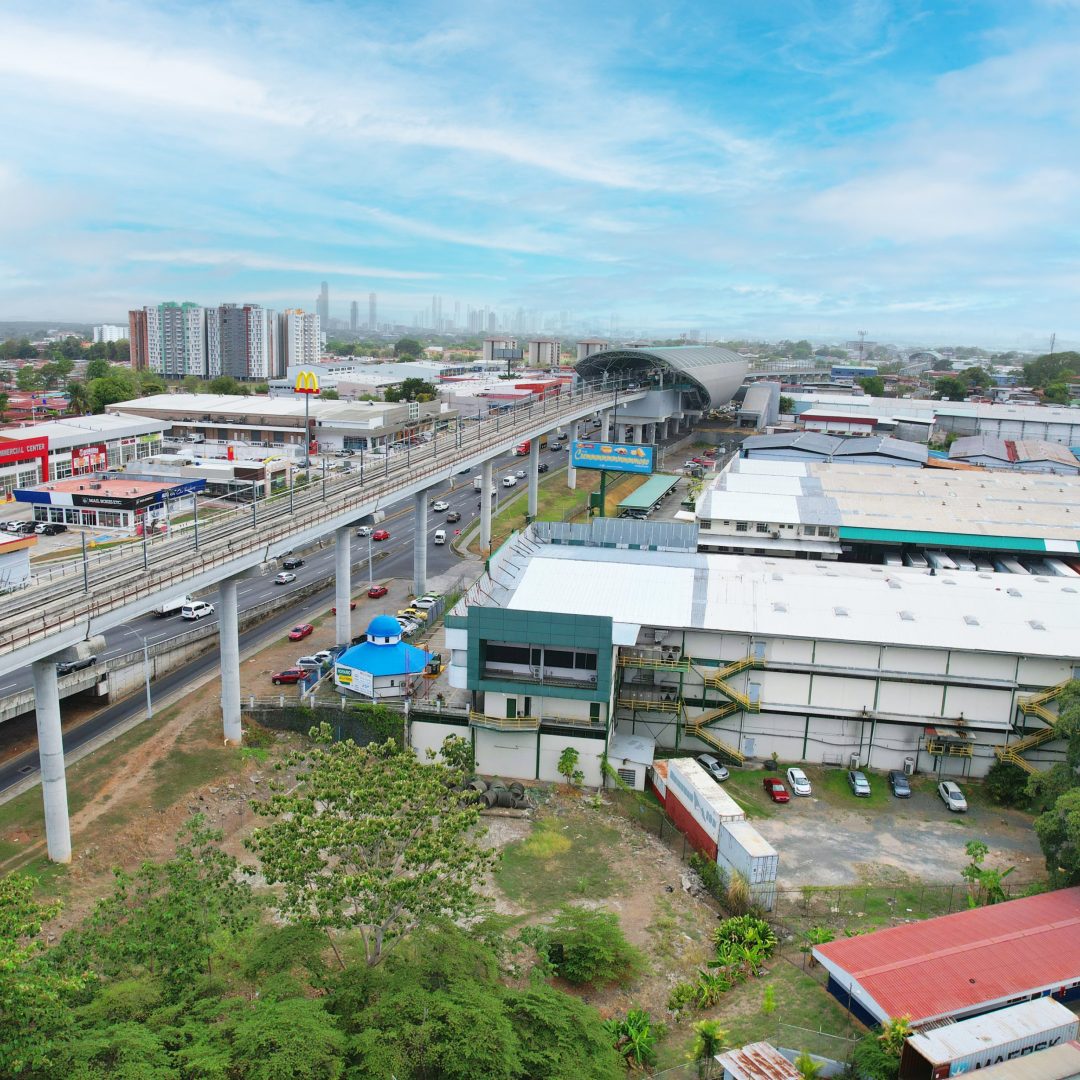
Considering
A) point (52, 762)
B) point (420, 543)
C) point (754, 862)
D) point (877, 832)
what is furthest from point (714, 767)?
point (420, 543)

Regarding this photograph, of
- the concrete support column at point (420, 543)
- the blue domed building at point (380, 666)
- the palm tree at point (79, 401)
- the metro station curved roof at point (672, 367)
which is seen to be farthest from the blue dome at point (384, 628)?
the palm tree at point (79, 401)

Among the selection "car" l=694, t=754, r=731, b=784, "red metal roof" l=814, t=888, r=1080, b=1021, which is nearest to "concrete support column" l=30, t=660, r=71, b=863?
"red metal roof" l=814, t=888, r=1080, b=1021

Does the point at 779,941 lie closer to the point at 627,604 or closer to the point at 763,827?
the point at 763,827

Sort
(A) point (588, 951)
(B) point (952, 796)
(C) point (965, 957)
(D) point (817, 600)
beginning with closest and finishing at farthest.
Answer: (C) point (965, 957)
(A) point (588, 951)
(B) point (952, 796)
(D) point (817, 600)

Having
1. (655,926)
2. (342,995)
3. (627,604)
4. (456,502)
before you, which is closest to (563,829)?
(655,926)

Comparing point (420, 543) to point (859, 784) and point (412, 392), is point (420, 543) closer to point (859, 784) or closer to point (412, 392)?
point (859, 784)

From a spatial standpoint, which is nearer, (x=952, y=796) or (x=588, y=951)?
(x=588, y=951)
